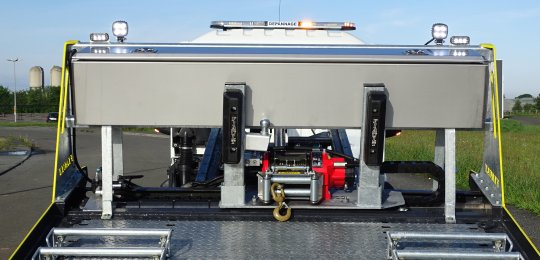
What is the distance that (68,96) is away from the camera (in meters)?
3.92

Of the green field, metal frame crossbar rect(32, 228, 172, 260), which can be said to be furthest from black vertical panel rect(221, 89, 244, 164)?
the green field

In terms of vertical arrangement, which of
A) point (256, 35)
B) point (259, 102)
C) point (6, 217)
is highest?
point (256, 35)

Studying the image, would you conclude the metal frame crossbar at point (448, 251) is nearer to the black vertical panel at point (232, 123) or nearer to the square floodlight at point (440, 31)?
the black vertical panel at point (232, 123)

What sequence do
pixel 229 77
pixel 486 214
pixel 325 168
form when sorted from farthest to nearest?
pixel 325 168 < pixel 486 214 < pixel 229 77

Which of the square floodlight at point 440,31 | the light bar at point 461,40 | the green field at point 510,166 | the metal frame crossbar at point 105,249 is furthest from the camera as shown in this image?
the green field at point 510,166

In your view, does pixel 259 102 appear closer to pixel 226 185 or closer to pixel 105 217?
pixel 226 185

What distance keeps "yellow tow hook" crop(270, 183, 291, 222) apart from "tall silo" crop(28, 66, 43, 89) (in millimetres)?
62225

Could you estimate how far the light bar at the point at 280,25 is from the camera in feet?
17.3

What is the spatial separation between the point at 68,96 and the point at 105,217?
2.76 feet

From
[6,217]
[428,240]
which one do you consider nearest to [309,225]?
[428,240]

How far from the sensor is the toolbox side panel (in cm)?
380

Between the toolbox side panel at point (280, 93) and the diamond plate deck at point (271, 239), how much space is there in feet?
2.19

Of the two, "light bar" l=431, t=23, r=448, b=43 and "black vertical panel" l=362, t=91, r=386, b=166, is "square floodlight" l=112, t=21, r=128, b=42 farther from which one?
"light bar" l=431, t=23, r=448, b=43

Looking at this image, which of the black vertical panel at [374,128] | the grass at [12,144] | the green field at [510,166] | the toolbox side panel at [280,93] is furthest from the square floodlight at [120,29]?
the grass at [12,144]
